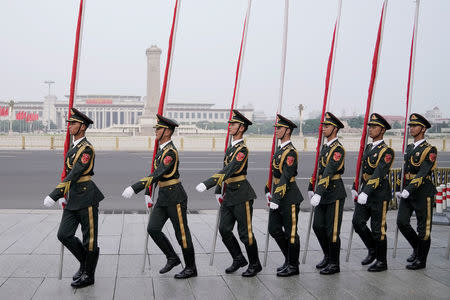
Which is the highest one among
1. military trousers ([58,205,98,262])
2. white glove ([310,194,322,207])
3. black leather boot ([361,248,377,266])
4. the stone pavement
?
white glove ([310,194,322,207])

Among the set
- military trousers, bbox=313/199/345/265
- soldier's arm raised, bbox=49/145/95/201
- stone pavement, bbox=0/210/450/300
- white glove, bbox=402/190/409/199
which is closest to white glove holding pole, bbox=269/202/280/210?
military trousers, bbox=313/199/345/265

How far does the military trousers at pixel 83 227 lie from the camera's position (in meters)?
4.89

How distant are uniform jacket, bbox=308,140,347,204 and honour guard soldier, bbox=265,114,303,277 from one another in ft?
0.91

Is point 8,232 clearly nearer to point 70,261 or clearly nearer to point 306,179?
point 70,261

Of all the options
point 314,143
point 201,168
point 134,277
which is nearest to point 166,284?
point 134,277

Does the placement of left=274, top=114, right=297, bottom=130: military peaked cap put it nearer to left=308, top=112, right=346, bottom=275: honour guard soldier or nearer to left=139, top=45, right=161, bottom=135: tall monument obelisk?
left=308, top=112, right=346, bottom=275: honour guard soldier

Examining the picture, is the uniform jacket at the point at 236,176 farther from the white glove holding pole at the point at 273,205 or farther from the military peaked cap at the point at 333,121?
the military peaked cap at the point at 333,121

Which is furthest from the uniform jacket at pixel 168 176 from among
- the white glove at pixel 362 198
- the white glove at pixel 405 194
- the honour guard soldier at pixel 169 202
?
the white glove at pixel 405 194

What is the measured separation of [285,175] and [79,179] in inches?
82.5

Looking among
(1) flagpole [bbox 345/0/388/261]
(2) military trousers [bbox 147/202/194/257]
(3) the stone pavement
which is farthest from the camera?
(1) flagpole [bbox 345/0/388/261]

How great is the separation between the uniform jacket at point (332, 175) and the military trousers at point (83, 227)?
233 centimetres

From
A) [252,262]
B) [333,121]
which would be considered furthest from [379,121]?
[252,262]

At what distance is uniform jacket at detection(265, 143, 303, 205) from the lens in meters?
5.34

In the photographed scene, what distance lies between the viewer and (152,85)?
166ft
